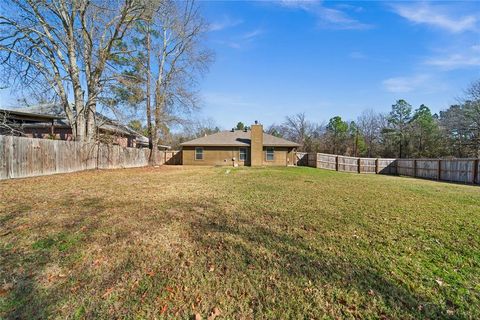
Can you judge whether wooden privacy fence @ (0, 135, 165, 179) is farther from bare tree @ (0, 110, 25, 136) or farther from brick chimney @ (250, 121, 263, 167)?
brick chimney @ (250, 121, 263, 167)

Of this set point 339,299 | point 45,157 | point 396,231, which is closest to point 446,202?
point 396,231

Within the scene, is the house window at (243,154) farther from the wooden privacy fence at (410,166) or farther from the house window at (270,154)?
the wooden privacy fence at (410,166)

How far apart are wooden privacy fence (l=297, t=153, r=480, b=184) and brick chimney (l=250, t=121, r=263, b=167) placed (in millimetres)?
5962

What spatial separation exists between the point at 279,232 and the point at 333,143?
1626 inches

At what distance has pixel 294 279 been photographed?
9.07ft

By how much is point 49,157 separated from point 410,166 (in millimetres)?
26063

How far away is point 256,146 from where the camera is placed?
2344 centimetres

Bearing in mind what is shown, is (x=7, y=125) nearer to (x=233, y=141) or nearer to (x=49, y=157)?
(x=49, y=157)

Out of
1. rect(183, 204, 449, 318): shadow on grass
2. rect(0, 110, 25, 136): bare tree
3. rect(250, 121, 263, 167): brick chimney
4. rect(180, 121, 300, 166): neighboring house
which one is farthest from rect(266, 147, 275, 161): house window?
rect(183, 204, 449, 318): shadow on grass

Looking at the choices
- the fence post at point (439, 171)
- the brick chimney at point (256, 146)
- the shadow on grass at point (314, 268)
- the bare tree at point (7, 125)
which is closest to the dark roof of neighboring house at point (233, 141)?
the brick chimney at point (256, 146)

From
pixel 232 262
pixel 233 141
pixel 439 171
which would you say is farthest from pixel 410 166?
pixel 232 262

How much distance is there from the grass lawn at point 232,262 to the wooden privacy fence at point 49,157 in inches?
190

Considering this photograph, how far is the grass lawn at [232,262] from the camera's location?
2.32 m

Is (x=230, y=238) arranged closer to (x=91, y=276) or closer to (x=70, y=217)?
(x=91, y=276)
